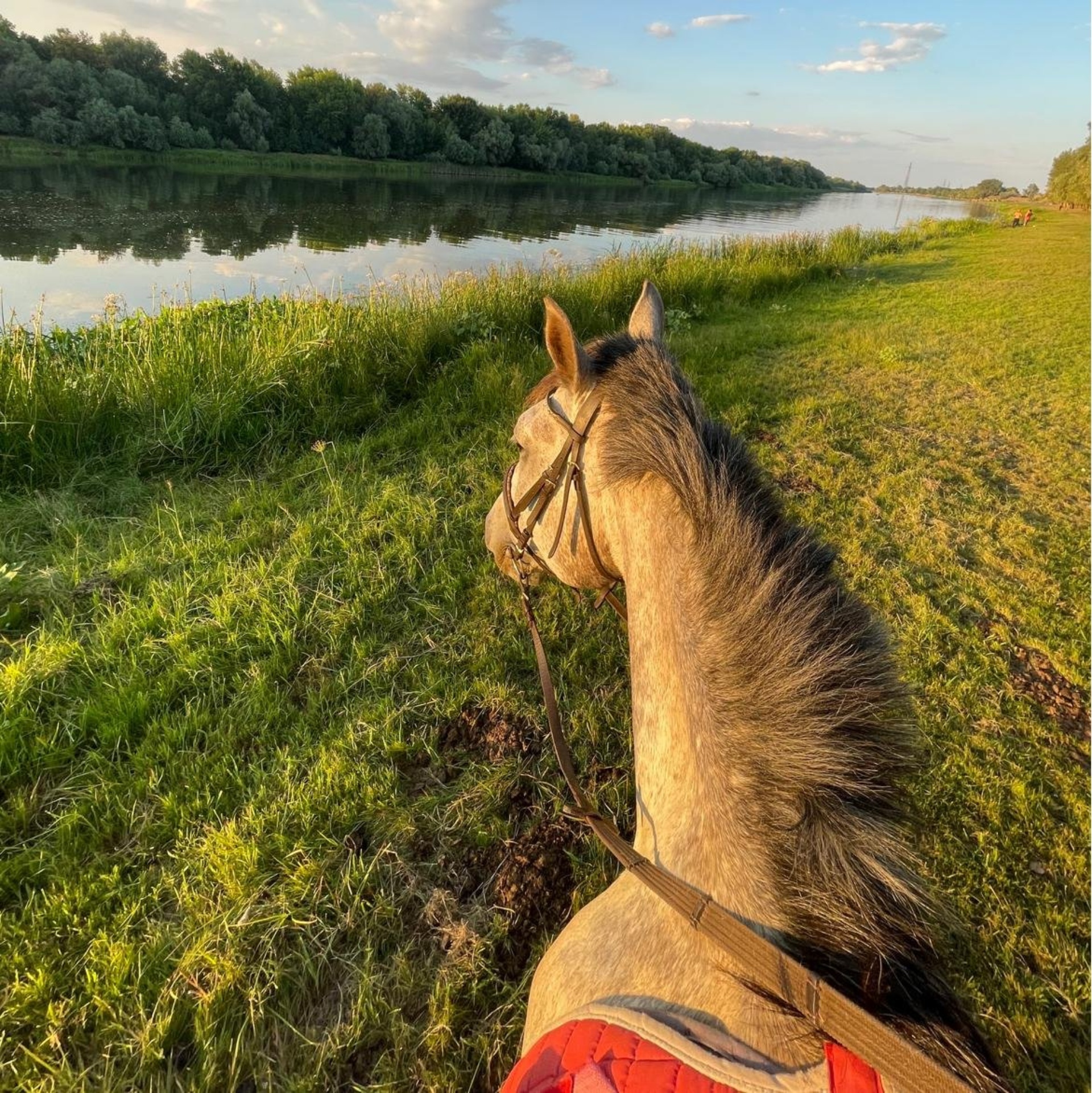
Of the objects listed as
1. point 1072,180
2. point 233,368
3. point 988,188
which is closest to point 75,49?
point 233,368

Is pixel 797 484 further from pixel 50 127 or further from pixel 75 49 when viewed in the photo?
pixel 75 49

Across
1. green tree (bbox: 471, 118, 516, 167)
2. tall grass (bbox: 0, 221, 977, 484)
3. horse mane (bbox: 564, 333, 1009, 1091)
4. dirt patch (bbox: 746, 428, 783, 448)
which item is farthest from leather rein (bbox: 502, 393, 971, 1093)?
green tree (bbox: 471, 118, 516, 167)

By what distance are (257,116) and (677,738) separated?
60883mm

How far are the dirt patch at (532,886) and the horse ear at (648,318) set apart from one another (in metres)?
1.97

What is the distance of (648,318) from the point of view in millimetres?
2084

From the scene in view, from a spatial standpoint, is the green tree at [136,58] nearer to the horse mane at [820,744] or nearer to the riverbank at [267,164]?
the riverbank at [267,164]

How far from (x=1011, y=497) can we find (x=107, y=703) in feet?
21.8

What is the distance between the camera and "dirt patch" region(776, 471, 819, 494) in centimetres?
498

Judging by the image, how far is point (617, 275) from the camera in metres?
9.34

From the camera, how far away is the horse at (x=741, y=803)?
1.04 metres

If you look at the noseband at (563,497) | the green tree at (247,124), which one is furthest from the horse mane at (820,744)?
the green tree at (247,124)

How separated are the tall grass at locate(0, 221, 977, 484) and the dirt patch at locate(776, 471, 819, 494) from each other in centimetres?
379

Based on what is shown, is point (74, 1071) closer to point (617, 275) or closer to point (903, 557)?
point (903, 557)

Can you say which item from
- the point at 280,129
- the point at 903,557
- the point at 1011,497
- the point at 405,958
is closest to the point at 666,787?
the point at 405,958
